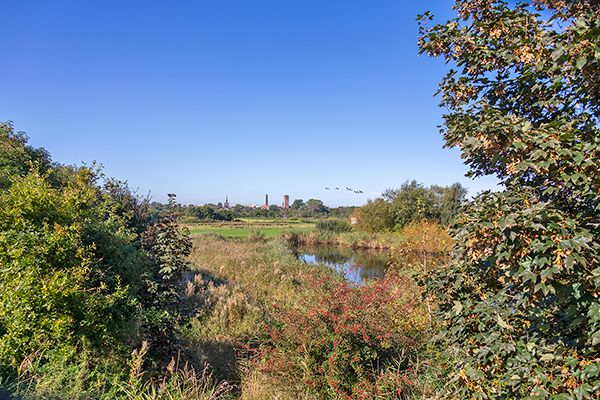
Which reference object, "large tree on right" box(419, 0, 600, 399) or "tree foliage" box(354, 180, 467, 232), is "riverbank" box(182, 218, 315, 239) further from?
"large tree on right" box(419, 0, 600, 399)

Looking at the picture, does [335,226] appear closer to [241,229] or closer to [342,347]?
[241,229]

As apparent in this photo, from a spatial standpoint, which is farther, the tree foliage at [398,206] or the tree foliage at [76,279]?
the tree foliage at [398,206]

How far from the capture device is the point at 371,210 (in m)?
43.2

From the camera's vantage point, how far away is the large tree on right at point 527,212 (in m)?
2.08

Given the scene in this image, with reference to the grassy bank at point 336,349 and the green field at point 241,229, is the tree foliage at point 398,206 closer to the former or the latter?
the green field at point 241,229

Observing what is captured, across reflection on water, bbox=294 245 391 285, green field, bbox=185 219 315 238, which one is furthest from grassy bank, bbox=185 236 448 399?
green field, bbox=185 219 315 238

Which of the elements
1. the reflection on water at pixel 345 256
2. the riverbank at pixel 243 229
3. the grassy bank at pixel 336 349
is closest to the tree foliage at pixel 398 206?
the reflection on water at pixel 345 256

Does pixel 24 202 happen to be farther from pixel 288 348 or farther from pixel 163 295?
pixel 288 348

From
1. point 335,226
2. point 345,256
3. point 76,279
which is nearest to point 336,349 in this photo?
point 76,279

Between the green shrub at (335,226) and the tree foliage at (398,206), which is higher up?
the tree foliage at (398,206)

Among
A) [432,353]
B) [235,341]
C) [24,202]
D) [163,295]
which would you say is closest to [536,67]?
[432,353]

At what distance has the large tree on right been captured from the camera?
6.81 ft

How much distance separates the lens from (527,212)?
2049 millimetres

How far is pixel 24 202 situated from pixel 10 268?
1.09 m
